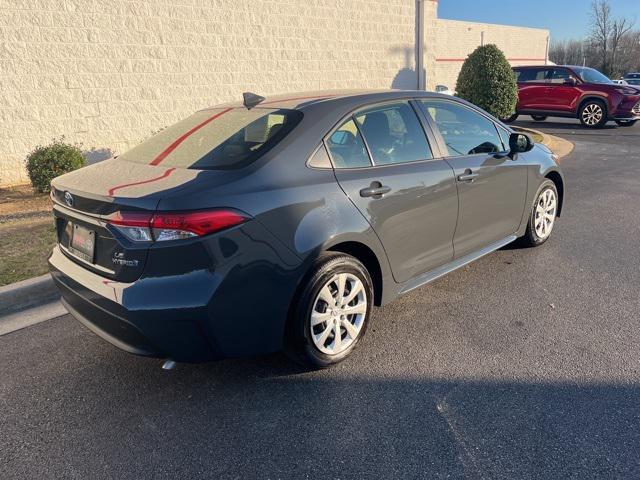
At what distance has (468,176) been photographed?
3912mm

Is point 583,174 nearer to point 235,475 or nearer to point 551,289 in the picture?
point 551,289

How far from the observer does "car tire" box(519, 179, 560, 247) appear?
4948mm

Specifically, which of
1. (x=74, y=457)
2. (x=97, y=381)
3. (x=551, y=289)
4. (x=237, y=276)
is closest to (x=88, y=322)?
(x=97, y=381)

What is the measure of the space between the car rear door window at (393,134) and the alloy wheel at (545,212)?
1.87m

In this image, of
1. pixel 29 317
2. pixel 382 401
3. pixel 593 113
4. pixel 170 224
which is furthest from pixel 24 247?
pixel 593 113

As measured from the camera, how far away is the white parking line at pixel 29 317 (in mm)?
3789

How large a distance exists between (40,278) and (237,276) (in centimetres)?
251

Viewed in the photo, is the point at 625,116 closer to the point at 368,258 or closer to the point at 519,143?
the point at 519,143

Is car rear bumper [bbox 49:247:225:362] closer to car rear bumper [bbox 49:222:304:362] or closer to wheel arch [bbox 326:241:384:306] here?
car rear bumper [bbox 49:222:304:362]

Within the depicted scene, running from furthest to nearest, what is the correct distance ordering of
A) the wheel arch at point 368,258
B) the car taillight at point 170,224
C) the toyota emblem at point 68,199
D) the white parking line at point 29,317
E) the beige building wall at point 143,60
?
1. the beige building wall at point 143,60
2. the white parking line at point 29,317
3. the wheel arch at point 368,258
4. the toyota emblem at point 68,199
5. the car taillight at point 170,224

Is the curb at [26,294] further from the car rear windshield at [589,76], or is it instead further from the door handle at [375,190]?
the car rear windshield at [589,76]

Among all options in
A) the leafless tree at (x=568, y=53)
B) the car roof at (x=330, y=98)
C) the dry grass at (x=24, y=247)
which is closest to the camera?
the car roof at (x=330, y=98)

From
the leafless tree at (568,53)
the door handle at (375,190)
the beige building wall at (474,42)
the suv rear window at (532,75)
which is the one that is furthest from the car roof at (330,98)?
the leafless tree at (568,53)

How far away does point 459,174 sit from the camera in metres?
3.84
